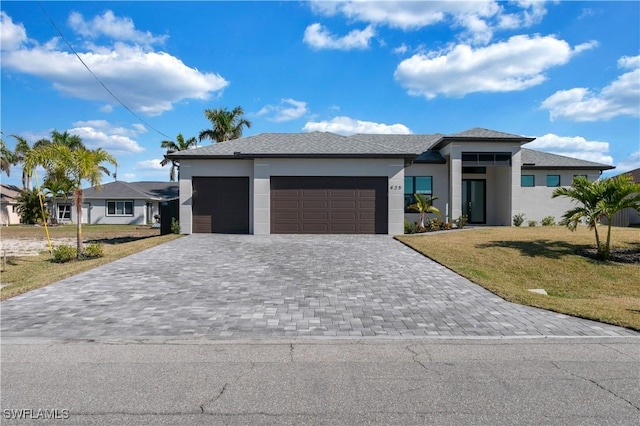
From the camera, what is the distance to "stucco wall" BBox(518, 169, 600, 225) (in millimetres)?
22641

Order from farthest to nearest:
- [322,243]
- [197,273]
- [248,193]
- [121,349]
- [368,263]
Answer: [248,193] < [322,243] < [368,263] < [197,273] < [121,349]

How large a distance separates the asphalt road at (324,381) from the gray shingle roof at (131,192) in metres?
34.3

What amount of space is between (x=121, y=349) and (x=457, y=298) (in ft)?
20.0

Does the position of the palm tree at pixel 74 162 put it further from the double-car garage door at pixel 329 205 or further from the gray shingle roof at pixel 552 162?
the gray shingle roof at pixel 552 162

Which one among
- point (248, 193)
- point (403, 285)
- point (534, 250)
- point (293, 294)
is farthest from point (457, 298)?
point (248, 193)

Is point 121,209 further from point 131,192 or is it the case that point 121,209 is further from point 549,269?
point 549,269

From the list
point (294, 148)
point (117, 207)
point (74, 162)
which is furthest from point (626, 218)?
point (117, 207)

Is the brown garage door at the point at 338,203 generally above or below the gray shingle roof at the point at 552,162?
below

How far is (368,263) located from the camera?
11.4 metres

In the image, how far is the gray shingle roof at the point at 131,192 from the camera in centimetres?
3856

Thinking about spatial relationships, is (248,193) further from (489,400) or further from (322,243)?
(489,400)

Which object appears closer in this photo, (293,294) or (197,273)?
(293,294)

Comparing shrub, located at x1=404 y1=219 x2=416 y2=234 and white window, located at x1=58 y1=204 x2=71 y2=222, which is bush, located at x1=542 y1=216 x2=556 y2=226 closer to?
shrub, located at x1=404 y1=219 x2=416 y2=234

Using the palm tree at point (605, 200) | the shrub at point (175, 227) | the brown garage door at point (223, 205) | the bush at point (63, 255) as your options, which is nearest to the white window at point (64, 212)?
the shrub at point (175, 227)
